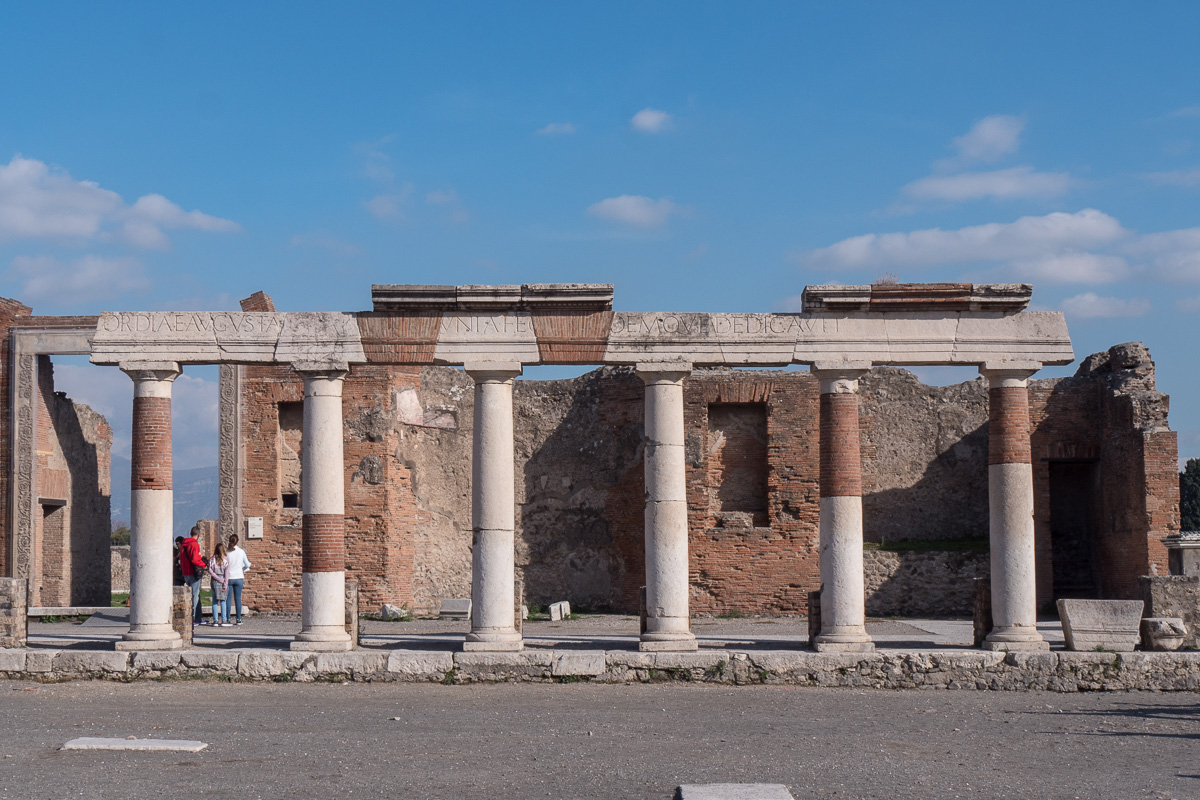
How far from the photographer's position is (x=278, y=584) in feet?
61.9

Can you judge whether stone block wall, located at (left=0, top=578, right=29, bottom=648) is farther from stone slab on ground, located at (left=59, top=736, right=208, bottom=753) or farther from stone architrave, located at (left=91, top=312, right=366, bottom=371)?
stone slab on ground, located at (left=59, top=736, right=208, bottom=753)

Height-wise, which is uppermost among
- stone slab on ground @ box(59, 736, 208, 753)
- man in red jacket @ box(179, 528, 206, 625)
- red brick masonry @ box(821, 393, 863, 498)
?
red brick masonry @ box(821, 393, 863, 498)

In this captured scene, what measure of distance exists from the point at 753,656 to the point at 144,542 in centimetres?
657

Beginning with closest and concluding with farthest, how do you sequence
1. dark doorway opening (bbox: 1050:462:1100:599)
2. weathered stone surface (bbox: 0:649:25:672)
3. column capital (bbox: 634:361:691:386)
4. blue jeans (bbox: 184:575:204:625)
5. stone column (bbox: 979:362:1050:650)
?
weathered stone surface (bbox: 0:649:25:672)
stone column (bbox: 979:362:1050:650)
column capital (bbox: 634:361:691:386)
blue jeans (bbox: 184:575:204:625)
dark doorway opening (bbox: 1050:462:1100:599)

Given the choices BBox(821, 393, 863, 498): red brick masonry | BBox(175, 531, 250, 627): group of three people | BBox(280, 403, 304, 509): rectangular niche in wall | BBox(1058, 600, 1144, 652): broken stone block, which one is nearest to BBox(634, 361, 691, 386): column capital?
BBox(821, 393, 863, 498): red brick masonry

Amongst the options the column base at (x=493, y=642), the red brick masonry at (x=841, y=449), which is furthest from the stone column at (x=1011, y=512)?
the column base at (x=493, y=642)

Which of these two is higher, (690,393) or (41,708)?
(690,393)

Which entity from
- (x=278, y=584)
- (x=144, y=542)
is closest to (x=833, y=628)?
(x=144, y=542)

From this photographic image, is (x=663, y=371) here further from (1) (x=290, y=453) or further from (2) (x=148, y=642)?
(1) (x=290, y=453)

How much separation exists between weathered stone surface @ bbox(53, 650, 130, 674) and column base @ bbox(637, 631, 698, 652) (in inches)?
211

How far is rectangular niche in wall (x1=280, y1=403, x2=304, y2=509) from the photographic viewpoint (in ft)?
63.2

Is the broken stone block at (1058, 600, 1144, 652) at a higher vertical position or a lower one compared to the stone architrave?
lower

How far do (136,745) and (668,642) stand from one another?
5645 mm

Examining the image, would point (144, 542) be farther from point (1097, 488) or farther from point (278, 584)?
point (1097, 488)
